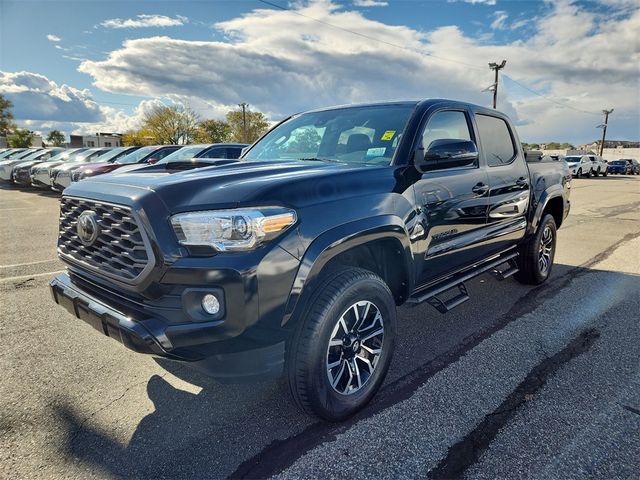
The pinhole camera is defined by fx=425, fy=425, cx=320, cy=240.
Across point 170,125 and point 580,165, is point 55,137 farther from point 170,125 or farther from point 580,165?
point 580,165

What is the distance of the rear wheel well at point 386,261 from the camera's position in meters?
2.78

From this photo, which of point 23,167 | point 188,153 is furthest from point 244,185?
point 23,167

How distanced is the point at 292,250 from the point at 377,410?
1219 mm

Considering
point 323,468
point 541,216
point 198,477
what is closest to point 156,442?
point 198,477

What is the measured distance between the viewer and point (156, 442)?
2320 mm

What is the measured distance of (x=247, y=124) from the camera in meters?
62.3

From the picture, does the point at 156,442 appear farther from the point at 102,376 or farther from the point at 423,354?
the point at 423,354

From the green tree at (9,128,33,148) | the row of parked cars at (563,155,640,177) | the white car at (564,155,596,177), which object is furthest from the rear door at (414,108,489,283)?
the green tree at (9,128,33,148)

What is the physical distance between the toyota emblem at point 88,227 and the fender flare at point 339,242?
3.92ft

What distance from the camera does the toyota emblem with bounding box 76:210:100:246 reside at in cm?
239

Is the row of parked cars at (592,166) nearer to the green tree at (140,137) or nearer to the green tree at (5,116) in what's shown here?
the green tree at (140,137)

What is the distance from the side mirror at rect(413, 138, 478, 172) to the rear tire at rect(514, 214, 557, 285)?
7.49 ft

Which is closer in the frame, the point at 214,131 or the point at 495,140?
the point at 495,140

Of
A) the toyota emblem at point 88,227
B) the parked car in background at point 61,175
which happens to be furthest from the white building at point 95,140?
the toyota emblem at point 88,227
